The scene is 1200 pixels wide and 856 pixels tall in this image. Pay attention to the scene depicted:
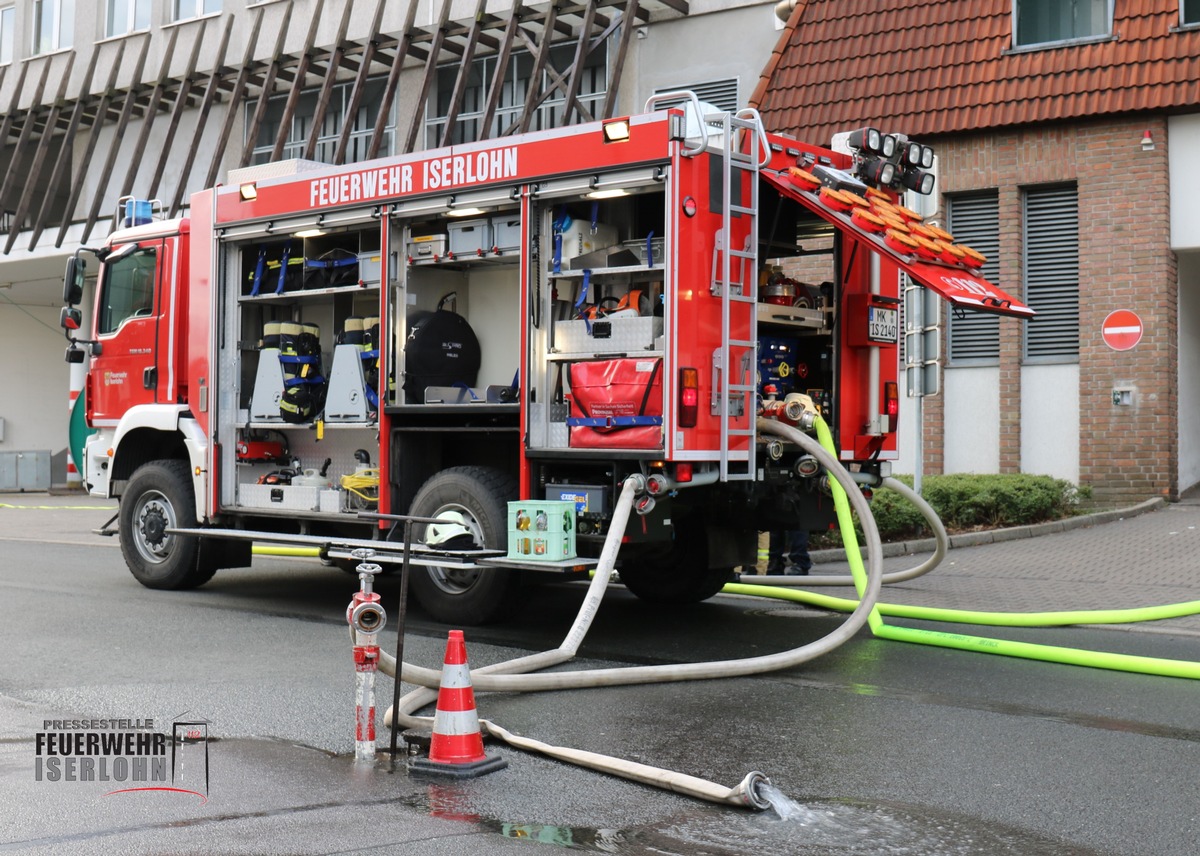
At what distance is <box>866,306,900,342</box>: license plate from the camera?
368 inches

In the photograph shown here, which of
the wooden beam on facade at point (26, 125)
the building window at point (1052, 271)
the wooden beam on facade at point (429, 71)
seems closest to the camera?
the building window at point (1052, 271)

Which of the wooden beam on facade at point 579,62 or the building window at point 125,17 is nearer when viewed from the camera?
the wooden beam on facade at point 579,62

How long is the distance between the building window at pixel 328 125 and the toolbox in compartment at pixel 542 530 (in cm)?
1836

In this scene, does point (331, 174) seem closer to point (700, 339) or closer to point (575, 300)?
A: point (575, 300)

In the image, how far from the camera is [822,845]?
15.0 feet

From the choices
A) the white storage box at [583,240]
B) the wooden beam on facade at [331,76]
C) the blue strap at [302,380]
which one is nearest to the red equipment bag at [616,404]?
the white storage box at [583,240]

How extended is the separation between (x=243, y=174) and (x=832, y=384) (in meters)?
5.13

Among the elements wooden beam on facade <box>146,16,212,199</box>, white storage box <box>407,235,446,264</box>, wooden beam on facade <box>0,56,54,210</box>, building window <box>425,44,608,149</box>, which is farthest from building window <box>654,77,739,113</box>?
wooden beam on facade <box>0,56,54,210</box>

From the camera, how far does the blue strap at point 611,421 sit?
27.1ft

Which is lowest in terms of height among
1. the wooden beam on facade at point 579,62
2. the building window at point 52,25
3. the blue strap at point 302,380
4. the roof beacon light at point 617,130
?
the blue strap at point 302,380

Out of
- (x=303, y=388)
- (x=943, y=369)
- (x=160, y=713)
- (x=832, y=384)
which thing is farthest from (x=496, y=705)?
(x=943, y=369)

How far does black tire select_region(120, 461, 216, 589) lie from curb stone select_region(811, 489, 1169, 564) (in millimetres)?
5721

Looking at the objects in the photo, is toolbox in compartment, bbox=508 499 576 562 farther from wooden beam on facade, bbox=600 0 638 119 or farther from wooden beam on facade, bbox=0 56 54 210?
wooden beam on facade, bbox=0 56 54 210

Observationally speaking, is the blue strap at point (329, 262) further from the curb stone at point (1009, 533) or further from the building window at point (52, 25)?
the building window at point (52, 25)
